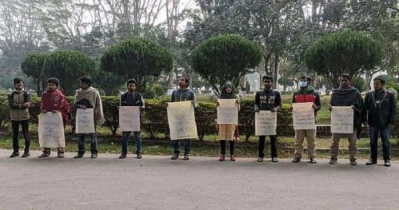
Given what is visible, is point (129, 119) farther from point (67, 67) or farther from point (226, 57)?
point (67, 67)

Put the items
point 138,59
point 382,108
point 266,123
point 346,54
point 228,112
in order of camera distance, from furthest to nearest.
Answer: point 138,59 → point 346,54 → point 228,112 → point 266,123 → point 382,108

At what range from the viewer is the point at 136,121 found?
891 cm

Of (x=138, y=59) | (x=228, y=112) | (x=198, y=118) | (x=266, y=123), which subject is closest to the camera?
(x=266, y=123)

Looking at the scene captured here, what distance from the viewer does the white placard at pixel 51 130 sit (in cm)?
877

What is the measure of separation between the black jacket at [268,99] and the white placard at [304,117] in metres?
0.42

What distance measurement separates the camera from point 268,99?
8.51 m

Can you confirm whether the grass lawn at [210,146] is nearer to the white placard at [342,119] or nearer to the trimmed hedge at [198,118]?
the trimmed hedge at [198,118]

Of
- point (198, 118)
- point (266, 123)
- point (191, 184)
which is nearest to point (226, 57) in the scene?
point (198, 118)

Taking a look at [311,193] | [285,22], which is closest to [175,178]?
[311,193]

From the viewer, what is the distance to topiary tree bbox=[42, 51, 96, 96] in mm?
17453

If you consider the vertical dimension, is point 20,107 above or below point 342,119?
above

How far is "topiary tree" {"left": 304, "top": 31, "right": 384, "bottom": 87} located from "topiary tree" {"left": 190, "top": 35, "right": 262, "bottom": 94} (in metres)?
2.13

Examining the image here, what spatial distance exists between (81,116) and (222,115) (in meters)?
3.04

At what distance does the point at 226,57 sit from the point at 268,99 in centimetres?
488
